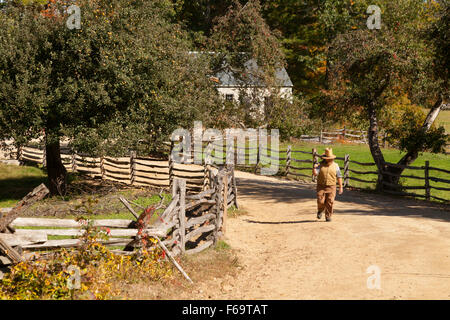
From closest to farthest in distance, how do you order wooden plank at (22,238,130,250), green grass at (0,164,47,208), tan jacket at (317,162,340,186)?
wooden plank at (22,238,130,250) < tan jacket at (317,162,340,186) < green grass at (0,164,47,208)

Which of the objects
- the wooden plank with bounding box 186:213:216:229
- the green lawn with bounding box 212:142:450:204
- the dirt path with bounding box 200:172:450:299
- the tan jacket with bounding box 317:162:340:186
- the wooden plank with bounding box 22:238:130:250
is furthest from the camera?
the green lawn with bounding box 212:142:450:204

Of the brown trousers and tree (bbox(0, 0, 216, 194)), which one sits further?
tree (bbox(0, 0, 216, 194))

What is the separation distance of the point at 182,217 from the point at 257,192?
35.3 ft

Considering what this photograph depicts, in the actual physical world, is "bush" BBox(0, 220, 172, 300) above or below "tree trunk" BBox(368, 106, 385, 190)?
below

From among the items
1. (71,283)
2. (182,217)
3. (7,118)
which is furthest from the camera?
(7,118)

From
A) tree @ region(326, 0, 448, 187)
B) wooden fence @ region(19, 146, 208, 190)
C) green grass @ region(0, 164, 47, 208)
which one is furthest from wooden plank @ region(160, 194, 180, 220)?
tree @ region(326, 0, 448, 187)

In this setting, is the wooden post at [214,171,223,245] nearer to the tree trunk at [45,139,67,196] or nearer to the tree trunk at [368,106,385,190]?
the tree trunk at [45,139,67,196]

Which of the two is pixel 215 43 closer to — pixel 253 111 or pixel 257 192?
pixel 253 111

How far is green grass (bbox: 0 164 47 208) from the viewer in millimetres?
18719

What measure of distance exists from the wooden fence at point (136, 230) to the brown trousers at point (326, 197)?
265cm

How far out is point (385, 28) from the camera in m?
20.8

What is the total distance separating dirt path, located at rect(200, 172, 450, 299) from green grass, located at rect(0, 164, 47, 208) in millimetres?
9112

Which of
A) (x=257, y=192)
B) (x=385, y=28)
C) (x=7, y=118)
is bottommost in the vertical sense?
(x=257, y=192)
